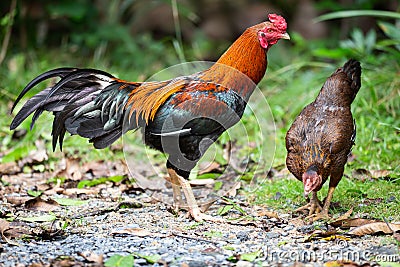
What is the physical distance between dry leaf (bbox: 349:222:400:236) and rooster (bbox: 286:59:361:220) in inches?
18.4

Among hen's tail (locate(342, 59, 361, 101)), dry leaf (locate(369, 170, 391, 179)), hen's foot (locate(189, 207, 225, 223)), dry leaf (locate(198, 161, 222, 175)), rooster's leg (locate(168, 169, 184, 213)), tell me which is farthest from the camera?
dry leaf (locate(198, 161, 222, 175))

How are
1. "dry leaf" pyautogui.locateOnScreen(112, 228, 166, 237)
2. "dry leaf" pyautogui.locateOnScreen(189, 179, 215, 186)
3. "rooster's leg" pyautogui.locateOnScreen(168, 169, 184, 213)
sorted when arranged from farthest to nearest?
1. "dry leaf" pyautogui.locateOnScreen(189, 179, 215, 186)
2. "rooster's leg" pyautogui.locateOnScreen(168, 169, 184, 213)
3. "dry leaf" pyautogui.locateOnScreen(112, 228, 166, 237)

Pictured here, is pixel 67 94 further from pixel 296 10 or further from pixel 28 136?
pixel 296 10

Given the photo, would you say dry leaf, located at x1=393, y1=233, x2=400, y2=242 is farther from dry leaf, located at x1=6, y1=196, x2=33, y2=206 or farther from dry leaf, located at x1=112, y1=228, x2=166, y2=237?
dry leaf, located at x1=6, y1=196, x2=33, y2=206

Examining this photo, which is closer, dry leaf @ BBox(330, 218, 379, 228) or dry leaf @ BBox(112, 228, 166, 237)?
dry leaf @ BBox(112, 228, 166, 237)

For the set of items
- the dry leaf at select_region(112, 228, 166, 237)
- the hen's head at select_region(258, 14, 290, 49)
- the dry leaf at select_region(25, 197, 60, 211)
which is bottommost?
the dry leaf at select_region(25, 197, 60, 211)

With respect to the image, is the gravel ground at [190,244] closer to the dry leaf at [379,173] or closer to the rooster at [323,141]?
the rooster at [323,141]

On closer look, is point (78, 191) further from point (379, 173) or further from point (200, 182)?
point (379, 173)

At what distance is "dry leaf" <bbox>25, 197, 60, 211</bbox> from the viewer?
182 inches

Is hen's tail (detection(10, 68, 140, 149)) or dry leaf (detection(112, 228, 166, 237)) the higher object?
hen's tail (detection(10, 68, 140, 149))

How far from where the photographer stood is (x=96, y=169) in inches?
234

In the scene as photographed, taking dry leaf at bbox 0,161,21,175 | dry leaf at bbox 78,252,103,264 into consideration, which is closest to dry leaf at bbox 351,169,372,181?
dry leaf at bbox 78,252,103,264

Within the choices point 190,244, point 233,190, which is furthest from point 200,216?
point 233,190

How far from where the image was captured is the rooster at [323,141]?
13.7 feet
